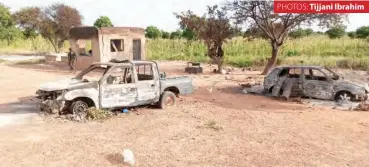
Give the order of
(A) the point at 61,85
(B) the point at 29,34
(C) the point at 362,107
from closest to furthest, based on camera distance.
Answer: (A) the point at 61,85, (C) the point at 362,107, (B) the point at 29,34

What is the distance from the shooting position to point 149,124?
9531 mm

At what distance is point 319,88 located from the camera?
1316 cm

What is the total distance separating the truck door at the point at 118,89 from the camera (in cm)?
1027

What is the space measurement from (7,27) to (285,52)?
120ft

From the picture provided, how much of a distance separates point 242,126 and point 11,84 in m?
12.0

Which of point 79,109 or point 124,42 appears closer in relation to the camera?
point 79,109

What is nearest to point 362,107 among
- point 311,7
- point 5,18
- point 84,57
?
point 311,7

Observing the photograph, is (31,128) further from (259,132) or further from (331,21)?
(331,21)

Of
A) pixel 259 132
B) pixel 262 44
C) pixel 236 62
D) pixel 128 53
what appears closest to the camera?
pixel 259 132

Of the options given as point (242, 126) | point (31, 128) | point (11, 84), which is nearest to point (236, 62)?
point (11, 84)

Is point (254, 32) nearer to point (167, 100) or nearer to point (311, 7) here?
point (311, 7)

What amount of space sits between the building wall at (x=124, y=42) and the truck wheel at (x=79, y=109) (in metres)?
13.3

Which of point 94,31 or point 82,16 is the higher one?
point 82,16

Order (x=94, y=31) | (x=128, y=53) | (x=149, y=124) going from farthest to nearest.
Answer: (x=128, y=53), (x=94, y=31), (x=149, y=124)
